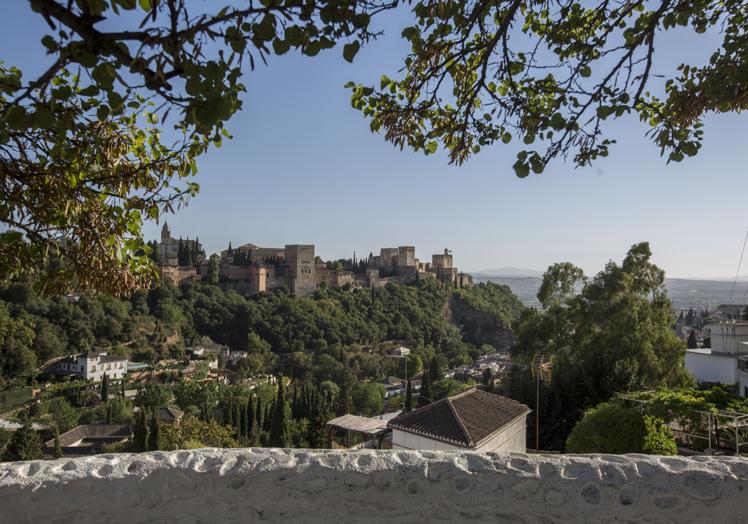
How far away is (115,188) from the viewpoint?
2.77 meters

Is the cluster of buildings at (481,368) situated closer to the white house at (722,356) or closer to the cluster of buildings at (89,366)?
the white house at (722,356)

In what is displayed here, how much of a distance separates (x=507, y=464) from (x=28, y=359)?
36939 millimetres

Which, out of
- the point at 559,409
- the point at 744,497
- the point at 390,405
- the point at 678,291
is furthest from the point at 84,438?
the point at 678,291

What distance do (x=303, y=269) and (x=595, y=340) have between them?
45.0 metres

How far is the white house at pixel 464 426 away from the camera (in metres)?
7.46

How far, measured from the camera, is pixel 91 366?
108ft

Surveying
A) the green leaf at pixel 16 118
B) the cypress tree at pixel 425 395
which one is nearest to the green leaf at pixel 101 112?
the green leaf at pixel 16 118

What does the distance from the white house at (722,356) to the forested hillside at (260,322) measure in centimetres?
3045

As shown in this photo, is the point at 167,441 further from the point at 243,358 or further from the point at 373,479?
the point at 243,358

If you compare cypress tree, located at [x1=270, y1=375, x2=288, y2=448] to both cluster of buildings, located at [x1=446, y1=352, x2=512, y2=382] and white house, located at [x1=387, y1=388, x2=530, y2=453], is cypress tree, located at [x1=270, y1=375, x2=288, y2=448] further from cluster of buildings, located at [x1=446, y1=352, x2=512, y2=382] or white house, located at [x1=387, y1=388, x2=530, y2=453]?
cluster of buildings, located at [x1=446, y1=352, x2=512, y2=382]

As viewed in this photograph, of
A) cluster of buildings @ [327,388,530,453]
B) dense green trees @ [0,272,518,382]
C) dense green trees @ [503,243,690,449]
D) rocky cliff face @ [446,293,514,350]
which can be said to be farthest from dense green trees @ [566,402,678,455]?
rocky cliff face @ [446,293,514,350]

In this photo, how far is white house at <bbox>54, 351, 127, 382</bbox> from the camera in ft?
108

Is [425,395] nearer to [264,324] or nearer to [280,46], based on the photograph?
[264,324]

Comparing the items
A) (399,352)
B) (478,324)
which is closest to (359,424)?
(399,352)
